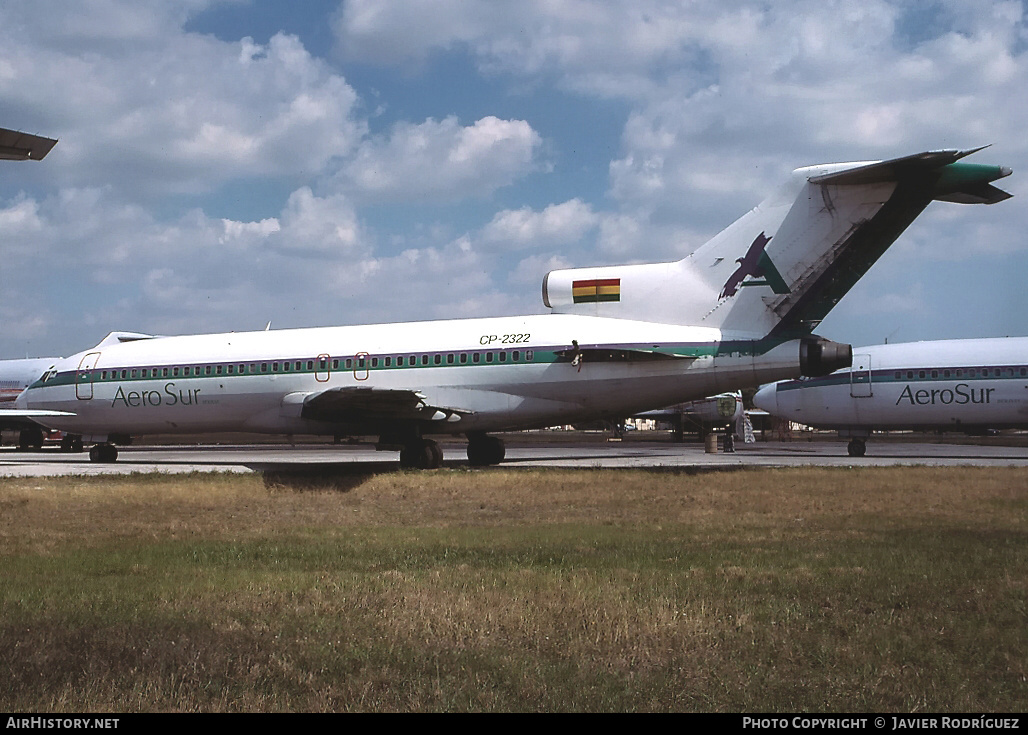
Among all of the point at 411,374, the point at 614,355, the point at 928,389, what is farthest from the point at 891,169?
the point at 928,389

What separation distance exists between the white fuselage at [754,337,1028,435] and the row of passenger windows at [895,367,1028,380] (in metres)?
0.01

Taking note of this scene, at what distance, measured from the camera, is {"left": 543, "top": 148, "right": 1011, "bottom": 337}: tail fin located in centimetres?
1609

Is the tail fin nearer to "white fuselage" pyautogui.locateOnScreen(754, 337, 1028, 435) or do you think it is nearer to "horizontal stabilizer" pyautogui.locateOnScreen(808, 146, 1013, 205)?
"horizontal stabilizer" pyautogui.locateOnScreen(808, 146, 1013, 205)

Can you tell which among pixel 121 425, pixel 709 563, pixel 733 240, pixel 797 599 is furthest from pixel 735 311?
pixel 121 425

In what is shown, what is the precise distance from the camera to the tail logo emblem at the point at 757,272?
18.0 meters

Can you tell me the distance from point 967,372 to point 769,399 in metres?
7.12

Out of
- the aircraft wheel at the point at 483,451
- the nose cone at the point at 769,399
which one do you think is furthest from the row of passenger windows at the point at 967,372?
the aircraft wheel at the point at 483,451

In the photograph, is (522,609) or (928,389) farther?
(928,389)

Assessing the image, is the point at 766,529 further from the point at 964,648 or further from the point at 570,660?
the point at 570,660

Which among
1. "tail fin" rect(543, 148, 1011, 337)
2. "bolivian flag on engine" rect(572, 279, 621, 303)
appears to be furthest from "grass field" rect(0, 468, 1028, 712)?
"bolivian flag on engine" rect(572, 279, 621, 303)

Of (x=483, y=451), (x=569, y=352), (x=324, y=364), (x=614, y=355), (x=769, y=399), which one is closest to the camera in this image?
(x=614, y=355)

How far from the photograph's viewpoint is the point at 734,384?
1862 cm

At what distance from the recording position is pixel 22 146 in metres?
7.58

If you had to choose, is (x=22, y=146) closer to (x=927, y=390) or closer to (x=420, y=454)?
(x=420, y=454)
